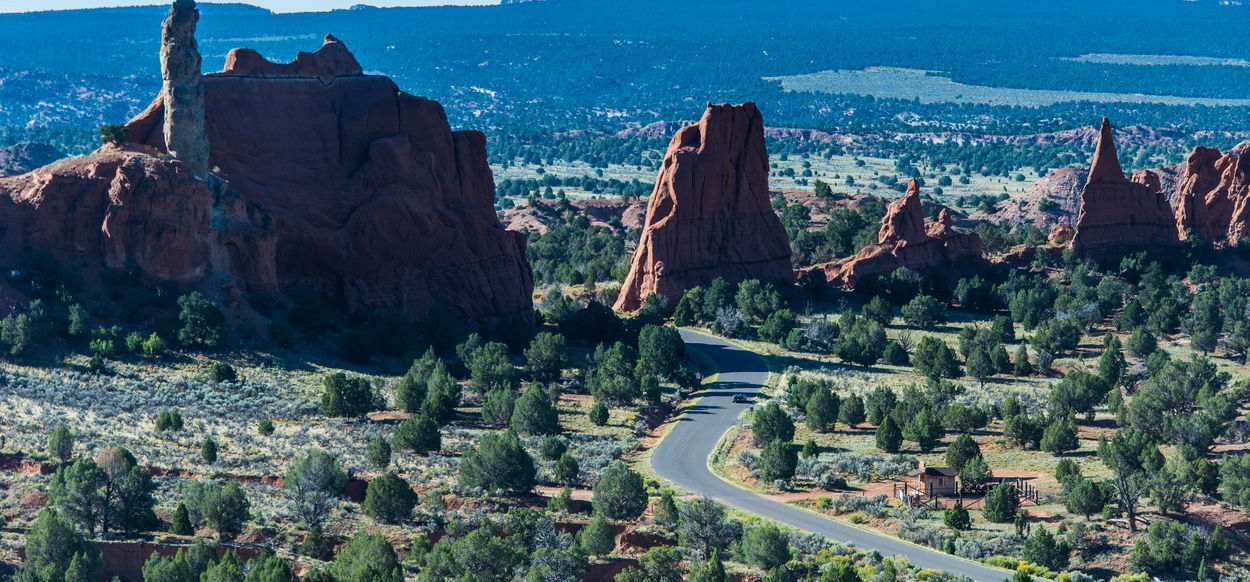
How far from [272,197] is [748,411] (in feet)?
77.6

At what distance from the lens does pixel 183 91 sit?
86688mm

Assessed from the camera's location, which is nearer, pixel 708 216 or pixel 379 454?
pixel 379 454

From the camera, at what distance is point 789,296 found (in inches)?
4343

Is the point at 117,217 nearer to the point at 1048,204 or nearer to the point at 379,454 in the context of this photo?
the point at 379,454

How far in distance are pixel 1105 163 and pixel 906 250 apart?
1557 cm

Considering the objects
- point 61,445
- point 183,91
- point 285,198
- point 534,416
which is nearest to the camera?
point 61,445

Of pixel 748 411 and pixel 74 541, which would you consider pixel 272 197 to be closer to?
pixel 748 411

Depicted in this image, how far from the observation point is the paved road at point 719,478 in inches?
2383

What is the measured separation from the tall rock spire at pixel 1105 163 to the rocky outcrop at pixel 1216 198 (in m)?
6.97

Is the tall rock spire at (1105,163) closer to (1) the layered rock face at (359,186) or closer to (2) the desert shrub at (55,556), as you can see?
(1) the layered rock face at (359,186)

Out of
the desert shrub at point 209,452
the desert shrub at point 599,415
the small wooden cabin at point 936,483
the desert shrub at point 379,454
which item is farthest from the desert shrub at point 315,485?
the small wooden cabin at point 936,483

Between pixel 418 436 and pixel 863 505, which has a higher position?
pixel 418 436

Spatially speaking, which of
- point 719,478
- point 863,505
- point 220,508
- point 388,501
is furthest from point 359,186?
point 863,505

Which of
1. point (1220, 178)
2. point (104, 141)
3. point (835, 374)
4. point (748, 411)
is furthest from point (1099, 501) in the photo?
point (1220, 178)
